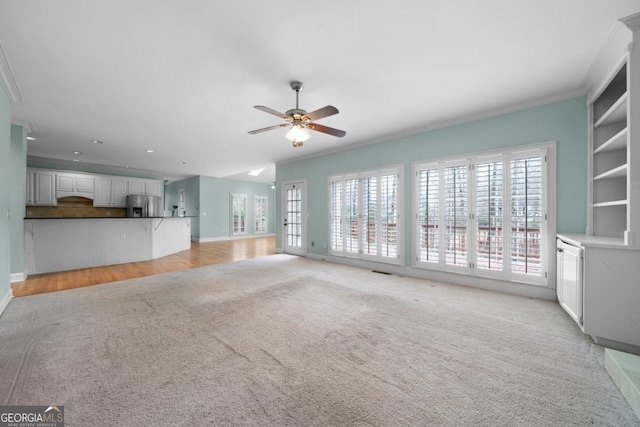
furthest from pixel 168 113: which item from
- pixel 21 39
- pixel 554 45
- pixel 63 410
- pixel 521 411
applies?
pixel 521 411

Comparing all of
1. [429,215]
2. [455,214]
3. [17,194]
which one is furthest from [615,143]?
[17,194]

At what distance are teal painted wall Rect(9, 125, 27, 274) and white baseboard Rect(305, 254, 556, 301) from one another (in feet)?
19.6

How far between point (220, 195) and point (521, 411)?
415 inches

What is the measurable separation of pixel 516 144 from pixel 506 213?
99cm

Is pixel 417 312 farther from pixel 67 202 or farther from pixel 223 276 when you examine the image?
pixel 67 202

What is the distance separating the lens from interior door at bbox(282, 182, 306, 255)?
22.2 ft

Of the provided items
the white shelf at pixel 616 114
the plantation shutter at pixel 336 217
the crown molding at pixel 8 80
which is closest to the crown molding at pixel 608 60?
the white shelf at pixel 616 114

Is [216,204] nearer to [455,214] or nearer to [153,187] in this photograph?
[153,187]

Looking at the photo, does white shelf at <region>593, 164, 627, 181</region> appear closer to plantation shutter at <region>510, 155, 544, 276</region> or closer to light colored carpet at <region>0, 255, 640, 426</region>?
plantation shutter at <region>510, 155, 544, 276</region>

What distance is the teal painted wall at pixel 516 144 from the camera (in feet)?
10.5

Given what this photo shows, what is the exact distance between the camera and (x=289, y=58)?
8.13ft

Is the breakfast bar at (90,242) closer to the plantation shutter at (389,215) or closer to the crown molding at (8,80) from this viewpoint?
the crown molding at (8,80)

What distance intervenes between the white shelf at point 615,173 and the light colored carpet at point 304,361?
160 centimetres

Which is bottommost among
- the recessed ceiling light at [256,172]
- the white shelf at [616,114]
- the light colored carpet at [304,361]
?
the light colored carpet at [304,361]
